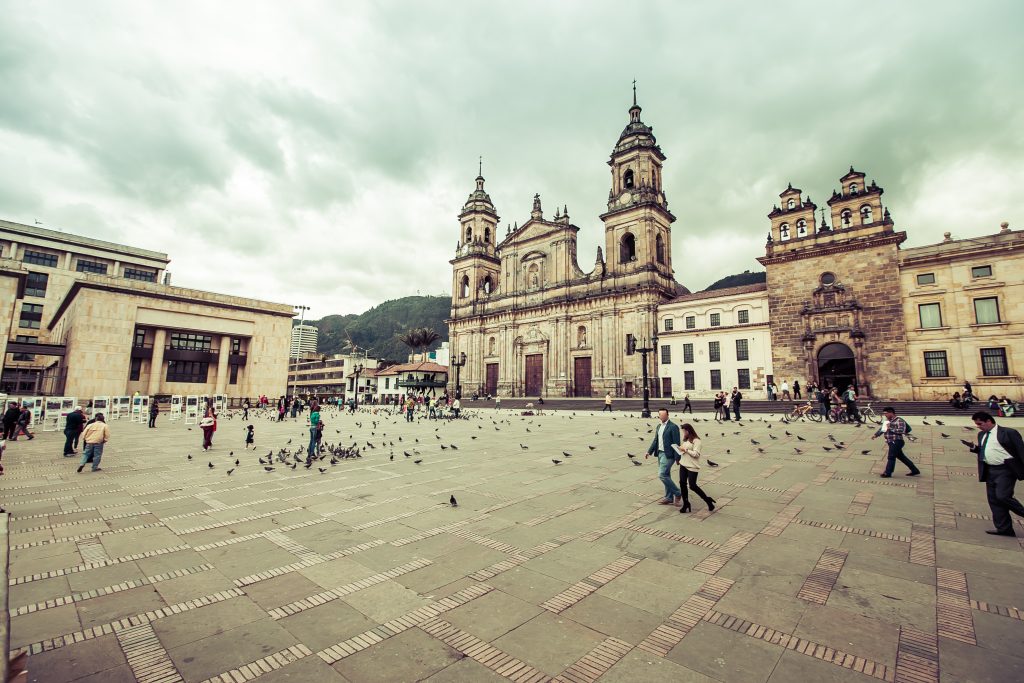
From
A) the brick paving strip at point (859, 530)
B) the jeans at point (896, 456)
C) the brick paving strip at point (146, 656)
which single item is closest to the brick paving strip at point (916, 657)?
the brick paving strip at point (859, 530)

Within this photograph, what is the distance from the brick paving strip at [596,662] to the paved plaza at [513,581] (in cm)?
2

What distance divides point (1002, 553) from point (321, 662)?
6.94 metres

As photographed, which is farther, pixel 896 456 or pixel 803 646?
pixel 896 456

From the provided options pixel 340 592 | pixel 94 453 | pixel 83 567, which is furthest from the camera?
pixel 94 453

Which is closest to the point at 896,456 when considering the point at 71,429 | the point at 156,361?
the point at 71,429

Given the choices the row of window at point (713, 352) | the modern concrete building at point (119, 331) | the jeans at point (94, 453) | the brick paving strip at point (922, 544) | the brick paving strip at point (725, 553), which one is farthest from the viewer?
the row of window at point (713, 352)

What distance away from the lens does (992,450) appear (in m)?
5.70

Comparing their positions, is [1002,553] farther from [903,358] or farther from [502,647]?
[903,358]

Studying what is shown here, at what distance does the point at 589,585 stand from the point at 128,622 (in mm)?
3812

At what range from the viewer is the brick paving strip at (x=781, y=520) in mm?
5590

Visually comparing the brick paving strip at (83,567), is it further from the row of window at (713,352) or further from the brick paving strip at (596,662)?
the row of window at (713,352)

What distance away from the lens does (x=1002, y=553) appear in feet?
15.8

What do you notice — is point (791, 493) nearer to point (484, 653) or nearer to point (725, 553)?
point (725, 553)

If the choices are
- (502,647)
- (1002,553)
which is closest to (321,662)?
(502,647)
